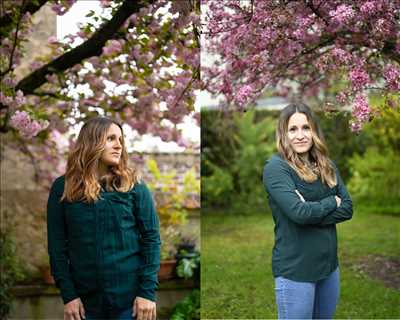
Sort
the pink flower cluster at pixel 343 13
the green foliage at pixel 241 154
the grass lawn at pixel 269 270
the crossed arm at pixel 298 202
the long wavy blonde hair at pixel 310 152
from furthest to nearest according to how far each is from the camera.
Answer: the green foliage at pixel 241 154
the grass lawn at pixel 269 270
the pink flower cluster at pixel 343 13
the long wavy blonde hair at pixel 310 152
the crossed arm at pixel 298 202

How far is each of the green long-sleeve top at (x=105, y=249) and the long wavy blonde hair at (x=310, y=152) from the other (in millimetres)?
537

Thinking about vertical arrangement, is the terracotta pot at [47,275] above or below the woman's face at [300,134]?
below

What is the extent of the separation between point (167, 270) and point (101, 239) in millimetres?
2099

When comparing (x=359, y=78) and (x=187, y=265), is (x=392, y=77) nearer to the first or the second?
(x=359, y=78)

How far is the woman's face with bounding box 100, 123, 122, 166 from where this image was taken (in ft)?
7.82

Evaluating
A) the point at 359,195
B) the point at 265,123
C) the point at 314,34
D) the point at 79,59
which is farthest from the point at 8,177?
the point at 314,34

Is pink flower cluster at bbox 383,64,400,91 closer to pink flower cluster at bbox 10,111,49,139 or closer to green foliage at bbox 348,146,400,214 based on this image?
green foliage at bbox 348,146,400,214

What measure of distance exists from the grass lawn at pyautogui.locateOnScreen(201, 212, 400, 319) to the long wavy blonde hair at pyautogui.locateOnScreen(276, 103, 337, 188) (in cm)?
64

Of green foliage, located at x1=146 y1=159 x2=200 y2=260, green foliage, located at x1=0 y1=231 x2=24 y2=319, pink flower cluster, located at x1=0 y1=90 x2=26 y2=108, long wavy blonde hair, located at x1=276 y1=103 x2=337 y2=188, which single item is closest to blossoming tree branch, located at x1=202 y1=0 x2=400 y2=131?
long wavy blonde hair, located at x1=276 y1=103 x2=337 y2=188

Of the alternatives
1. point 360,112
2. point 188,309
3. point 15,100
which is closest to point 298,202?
point 360,112

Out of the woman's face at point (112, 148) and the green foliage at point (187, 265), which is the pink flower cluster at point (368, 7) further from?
the green foliage at point (187, 265)

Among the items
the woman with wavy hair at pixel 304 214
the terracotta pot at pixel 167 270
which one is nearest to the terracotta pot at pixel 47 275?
the terracotta pot at pixel 167 270

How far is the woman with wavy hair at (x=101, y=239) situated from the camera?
2301 millimetres

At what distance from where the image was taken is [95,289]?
231 cm
